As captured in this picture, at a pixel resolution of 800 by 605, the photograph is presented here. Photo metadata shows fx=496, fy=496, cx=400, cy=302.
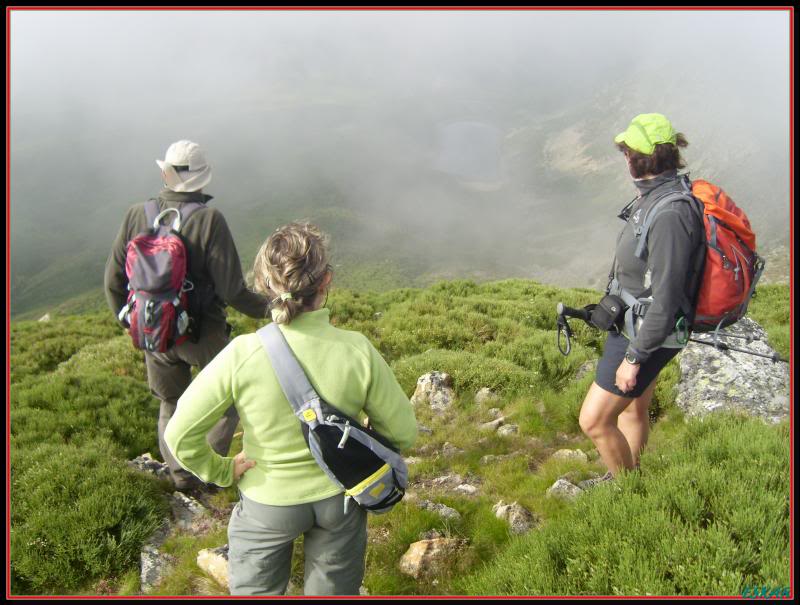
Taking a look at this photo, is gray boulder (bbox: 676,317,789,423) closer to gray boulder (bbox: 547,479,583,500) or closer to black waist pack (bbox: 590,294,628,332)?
gray boulder (bbox: 547,479,583,500)

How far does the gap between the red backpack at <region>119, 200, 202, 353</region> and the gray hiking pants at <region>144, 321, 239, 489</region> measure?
0.97 ft

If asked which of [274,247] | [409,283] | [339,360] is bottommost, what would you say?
[409,283]

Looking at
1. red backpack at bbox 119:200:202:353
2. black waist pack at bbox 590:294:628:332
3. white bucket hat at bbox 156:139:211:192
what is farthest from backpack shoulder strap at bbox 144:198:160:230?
black waist pack at bbox 590:294:628:332

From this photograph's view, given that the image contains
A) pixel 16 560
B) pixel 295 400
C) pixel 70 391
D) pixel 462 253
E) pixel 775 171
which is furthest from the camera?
pixel 775 171

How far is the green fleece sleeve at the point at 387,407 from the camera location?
281cm

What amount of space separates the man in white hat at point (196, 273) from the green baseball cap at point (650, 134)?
3.45m

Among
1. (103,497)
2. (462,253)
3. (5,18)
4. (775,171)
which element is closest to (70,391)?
(103,497)

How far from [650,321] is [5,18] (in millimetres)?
6365

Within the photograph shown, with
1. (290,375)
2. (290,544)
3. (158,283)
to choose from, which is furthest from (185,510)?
(290,375)

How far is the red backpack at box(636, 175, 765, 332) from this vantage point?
3.52 metres

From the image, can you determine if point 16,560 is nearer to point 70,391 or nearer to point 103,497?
point 103,497

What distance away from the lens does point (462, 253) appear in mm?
172250

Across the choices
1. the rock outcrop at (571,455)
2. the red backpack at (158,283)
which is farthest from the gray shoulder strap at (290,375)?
the rock outcrop at (571,455)

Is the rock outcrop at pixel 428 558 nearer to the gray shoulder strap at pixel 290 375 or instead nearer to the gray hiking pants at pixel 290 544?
the gray hiking pants at pixel 290 544
